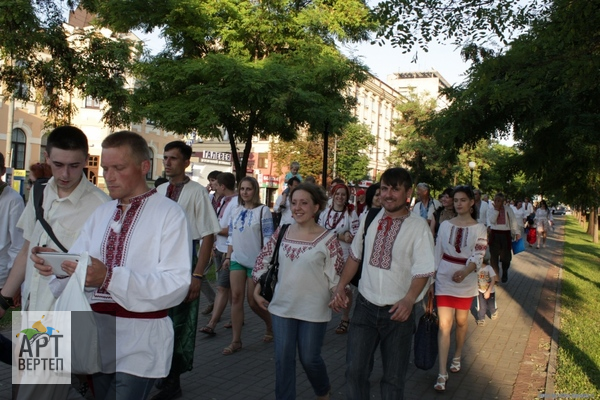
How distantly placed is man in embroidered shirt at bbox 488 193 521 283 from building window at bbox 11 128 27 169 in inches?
1302

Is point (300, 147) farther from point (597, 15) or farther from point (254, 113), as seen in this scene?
point (597, 15)

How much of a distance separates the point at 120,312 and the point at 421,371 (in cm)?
443

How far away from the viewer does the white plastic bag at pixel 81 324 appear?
243cm

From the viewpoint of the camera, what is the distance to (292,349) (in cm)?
434

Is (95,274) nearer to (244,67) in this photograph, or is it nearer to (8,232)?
(8,232)

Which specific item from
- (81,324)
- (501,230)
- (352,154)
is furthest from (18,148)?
(81,324)

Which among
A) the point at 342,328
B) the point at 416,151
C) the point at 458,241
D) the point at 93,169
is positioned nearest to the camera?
the point at 458,241

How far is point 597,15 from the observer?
641 cm

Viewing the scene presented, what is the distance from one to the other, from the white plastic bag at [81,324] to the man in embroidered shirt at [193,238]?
6.83 feet

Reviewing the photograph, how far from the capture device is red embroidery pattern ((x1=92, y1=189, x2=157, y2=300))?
2.69 meters

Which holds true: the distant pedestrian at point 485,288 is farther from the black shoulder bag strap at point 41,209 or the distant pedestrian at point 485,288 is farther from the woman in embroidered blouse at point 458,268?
the black shoulder bag strap at point 41,209

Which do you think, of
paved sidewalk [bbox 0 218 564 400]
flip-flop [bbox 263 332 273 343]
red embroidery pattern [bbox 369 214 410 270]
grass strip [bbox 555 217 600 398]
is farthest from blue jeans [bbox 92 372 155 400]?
flip-flop [bbox 263 332 273 343]

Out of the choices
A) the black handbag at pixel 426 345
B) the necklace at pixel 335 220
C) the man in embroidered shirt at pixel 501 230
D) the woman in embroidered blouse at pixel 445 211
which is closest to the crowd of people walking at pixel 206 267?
the necklace at pixel 335 220

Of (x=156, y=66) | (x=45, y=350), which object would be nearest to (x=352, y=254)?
(x=45, y=350)
